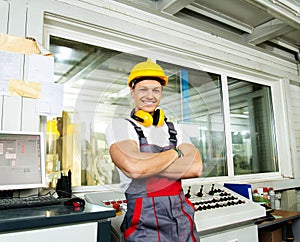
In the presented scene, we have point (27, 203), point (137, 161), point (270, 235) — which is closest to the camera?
point (137, 161)

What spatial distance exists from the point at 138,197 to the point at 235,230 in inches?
33.9

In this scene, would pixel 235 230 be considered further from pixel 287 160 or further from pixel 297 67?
pixel 297 67

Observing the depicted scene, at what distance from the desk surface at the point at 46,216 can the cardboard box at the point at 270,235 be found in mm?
1637

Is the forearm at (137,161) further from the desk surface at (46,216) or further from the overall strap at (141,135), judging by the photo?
the desk surface at (46,216)

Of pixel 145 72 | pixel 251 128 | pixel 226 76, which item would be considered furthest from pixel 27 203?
pixel 251 128

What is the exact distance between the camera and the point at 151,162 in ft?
2.33

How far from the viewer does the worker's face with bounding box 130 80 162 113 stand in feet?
2.45

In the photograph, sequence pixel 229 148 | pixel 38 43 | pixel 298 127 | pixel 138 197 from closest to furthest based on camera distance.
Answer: pixel 138 197
pixel 38 43
pixel 229 148
pixel 298 127

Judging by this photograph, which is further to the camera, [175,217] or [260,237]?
[260,237]

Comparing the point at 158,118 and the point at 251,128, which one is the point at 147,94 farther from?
the point at 251,128

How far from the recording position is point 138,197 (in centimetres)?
87

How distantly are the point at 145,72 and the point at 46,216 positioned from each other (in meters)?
0.52

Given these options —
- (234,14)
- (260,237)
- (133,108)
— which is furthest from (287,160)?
(133,108)

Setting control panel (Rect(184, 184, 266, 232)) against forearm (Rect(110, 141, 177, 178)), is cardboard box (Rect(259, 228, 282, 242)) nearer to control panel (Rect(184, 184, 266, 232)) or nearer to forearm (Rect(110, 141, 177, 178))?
control panel (Rect(184, 184, 266, 232))
